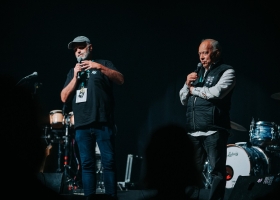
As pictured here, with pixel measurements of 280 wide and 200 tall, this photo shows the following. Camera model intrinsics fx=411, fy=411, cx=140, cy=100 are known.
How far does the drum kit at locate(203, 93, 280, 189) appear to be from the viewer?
19.5 feet

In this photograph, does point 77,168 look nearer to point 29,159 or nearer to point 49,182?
point 49,182

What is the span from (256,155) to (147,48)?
108 inches

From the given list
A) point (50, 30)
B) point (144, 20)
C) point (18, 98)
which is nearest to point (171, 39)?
point (144, 20)

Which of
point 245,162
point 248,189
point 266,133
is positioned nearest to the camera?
point 248,189

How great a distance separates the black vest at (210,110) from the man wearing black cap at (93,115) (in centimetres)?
71

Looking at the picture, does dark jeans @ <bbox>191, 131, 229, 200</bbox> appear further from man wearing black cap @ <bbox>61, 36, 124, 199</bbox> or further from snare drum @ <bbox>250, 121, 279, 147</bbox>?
snare drum @ <bbox>250, 121, 279, 147</bbox>

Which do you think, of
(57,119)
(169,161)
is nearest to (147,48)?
(57,119)

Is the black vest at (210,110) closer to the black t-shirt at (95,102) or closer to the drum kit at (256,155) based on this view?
the black t-shirt at (95,102)

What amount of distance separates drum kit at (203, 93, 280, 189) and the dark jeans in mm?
2364

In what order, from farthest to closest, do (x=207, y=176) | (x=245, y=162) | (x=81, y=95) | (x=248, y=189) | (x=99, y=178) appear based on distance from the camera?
(x=99, y=178), (x=245, y=162), (x=207, y=176), (x=81, y=95), (x=248, y=189)

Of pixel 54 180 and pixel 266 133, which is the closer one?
pixel 54 180

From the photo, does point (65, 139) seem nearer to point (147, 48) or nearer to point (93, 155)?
point (147, 48)

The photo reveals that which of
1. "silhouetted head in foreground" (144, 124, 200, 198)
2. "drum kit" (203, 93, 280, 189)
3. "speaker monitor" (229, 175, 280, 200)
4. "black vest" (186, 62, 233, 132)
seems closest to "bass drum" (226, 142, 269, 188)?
"drum kit" (203, 93, 280, 189)

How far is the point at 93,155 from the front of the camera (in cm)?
364
